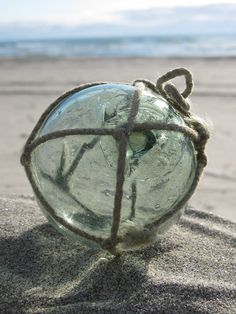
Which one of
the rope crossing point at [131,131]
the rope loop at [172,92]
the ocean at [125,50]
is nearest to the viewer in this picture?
the rope crossing point at [131,131]

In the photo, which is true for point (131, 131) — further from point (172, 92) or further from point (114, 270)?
point (114, 270)

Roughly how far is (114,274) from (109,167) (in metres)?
0.39

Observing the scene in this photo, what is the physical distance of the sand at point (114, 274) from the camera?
191 centimetres

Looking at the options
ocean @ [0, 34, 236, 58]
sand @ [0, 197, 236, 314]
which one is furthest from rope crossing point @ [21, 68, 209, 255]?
ocean @ [0, 34, 236, 58]

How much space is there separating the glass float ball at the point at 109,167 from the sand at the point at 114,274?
138 mm

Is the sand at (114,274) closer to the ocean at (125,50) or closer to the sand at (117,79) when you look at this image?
the sand at (117,79)

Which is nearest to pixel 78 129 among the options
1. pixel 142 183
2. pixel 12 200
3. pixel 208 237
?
pixel 142 183

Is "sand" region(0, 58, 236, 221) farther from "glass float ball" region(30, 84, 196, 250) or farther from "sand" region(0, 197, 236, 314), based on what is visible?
"sand" region(0, 197, 236, 314)

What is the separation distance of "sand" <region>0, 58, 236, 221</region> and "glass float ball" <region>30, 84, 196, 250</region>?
0.38 m

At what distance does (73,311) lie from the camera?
188cm

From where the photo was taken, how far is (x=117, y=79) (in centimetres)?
1050

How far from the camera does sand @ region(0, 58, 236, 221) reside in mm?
4031

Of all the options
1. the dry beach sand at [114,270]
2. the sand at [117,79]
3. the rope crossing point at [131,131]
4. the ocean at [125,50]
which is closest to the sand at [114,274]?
the dry beach sand at [114,270]

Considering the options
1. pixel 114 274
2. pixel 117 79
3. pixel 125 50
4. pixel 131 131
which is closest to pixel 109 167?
pixel 131 131
